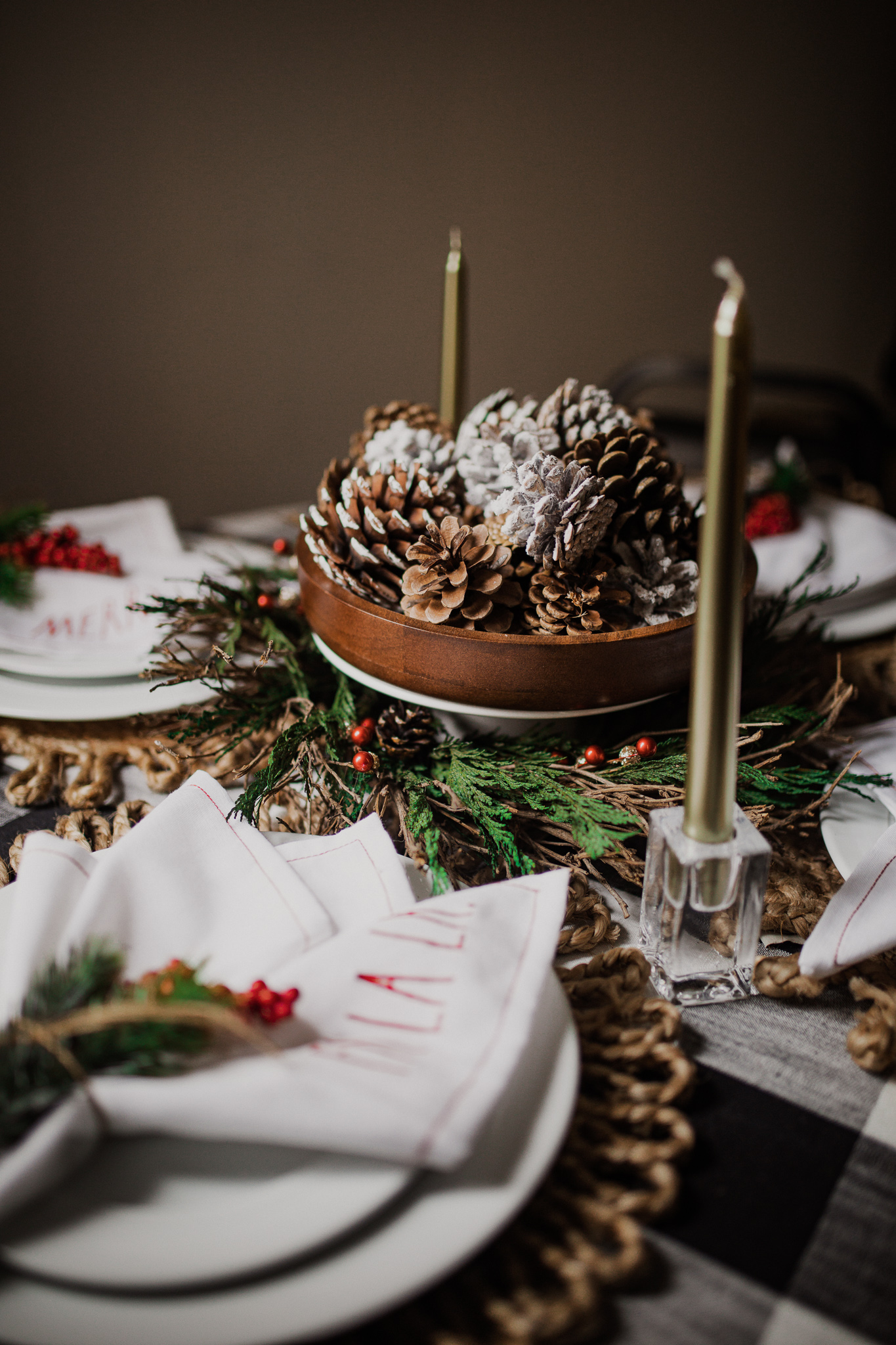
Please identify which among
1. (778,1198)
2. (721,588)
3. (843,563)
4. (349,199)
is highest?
(349,199)

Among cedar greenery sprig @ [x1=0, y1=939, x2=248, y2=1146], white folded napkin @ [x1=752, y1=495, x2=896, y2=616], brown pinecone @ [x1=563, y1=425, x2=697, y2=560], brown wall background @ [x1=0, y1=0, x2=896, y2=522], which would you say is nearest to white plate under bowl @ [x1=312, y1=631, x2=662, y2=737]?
brown pinecone @ [x1=563, y1=425, x2=697, y2=560]

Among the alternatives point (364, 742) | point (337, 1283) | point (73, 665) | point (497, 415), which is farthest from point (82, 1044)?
point (497, 415)

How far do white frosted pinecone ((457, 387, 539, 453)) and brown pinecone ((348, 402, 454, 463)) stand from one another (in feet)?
0.13

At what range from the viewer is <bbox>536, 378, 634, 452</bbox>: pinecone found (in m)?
0.61

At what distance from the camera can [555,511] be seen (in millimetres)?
512

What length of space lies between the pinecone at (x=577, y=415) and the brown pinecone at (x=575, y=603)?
0.42 feet

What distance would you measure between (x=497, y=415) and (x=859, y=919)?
395 mm

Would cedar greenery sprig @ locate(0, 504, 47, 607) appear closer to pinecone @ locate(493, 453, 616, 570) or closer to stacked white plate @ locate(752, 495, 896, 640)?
pinecone @ locate(493, 453, 616, 570)

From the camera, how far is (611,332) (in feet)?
7.95

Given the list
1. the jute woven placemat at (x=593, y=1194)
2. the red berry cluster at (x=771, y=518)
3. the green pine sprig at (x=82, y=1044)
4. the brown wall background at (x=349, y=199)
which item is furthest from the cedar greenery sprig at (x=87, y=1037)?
the brown wall background at (x=349, y=199)

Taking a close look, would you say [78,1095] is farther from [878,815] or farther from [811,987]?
[878,815]

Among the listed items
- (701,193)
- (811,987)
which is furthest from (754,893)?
(701,193)

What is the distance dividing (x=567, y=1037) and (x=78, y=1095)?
177 millimetres

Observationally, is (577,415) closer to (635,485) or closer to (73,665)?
(635,485)
